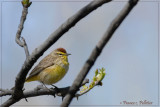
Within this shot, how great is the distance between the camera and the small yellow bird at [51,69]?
7.13m

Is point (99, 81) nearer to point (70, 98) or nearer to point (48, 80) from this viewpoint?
point (70, 98)

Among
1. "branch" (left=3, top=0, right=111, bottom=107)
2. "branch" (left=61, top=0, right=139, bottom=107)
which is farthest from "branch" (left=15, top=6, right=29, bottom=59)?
"branch" (left=61, top=0, right=139, bottom=107)

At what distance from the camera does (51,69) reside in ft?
24.3

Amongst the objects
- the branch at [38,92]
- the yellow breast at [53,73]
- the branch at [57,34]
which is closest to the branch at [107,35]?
the branch at [57,34]

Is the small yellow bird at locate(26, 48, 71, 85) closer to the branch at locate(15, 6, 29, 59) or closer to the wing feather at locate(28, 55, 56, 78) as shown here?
the wing feather at locate(28, 55, 56, 78)

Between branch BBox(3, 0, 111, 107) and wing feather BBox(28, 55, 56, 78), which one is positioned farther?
wing feather BBox(28, 55, 56, 78)

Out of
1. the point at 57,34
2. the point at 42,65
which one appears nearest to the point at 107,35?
the point at 57,34

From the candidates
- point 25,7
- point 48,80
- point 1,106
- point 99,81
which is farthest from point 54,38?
point 48,80

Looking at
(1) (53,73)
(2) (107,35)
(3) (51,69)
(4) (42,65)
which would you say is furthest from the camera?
(4) (42,65)

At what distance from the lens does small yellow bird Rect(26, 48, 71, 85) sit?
7.13 meters

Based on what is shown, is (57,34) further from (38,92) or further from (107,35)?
(38,92)

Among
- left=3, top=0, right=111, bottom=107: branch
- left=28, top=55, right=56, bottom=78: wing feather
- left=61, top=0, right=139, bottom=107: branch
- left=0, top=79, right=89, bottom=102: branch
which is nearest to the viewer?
left=61, top=0, right=139, bottom=107: branch

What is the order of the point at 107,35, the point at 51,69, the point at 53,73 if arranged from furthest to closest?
the point at 51,69
the point at 53,73
the point at 107,35

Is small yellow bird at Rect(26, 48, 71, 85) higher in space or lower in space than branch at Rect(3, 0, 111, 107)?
higher
